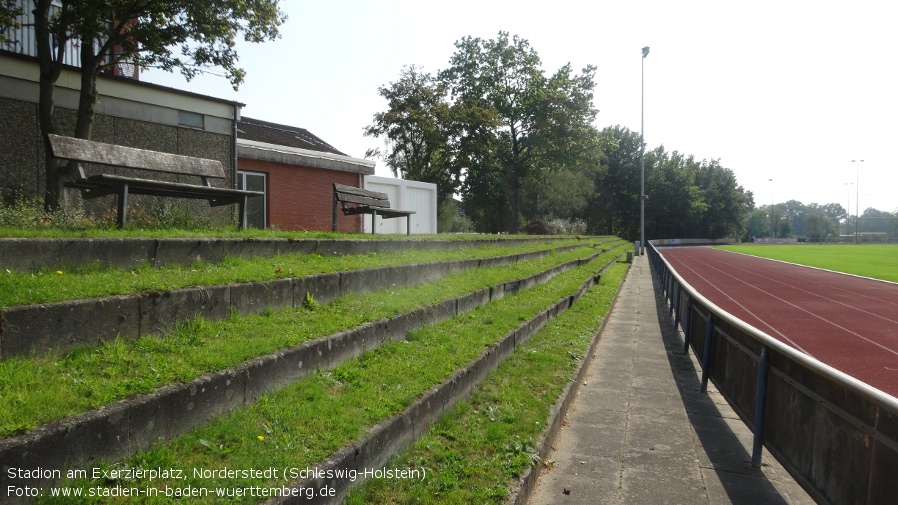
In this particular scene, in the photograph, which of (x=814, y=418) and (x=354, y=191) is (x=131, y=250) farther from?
(x=354, y=191)

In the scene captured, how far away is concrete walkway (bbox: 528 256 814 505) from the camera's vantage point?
385 cm

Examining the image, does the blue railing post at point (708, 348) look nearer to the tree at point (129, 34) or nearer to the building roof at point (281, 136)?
the tree at point (129, 34)

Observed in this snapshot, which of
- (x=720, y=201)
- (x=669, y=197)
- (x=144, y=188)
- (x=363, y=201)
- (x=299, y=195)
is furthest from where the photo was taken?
(x=720, y=201)

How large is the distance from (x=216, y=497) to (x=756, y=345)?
4.26 meters

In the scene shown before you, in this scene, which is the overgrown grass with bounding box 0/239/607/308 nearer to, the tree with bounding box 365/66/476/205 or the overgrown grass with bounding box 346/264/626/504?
the overgrown grass with bounding box 346/264/626/504

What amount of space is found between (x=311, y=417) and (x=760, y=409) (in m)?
3.39

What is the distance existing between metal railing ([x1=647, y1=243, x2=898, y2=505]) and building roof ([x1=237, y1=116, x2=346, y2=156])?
14.6 m

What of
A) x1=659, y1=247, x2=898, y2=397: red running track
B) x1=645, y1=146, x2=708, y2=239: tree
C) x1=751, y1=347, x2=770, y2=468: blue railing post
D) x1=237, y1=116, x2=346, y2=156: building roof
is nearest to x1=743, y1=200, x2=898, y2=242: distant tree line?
x1=645, y1=146, x2=708, y2=239: tree

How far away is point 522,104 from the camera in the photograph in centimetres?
4228

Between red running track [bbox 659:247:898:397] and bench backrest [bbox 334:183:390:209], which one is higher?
bench backrest [bbox 334:183:390:209]

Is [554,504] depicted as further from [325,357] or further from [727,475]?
[325,357]

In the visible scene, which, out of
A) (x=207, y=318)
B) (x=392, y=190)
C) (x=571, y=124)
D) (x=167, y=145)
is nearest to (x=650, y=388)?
(x=207, y=318)

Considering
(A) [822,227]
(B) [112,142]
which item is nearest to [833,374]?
(B) [112,142]

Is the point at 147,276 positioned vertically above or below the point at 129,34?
below
